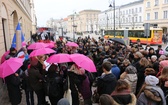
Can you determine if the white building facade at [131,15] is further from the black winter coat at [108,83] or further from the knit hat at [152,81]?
the knit hat at [152,81]

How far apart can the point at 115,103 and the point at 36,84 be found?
287cm

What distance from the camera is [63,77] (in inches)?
204

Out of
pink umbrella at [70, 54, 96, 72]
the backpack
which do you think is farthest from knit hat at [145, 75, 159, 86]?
the backpack

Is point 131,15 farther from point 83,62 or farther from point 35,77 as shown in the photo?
point 35,77

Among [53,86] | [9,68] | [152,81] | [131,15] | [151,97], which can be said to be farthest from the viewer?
[131,15]

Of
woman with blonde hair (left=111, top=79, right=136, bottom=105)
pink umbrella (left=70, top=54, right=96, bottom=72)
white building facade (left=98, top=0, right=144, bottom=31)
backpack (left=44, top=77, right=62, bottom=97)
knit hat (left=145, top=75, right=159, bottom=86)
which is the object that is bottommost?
backpack (left=44, top=77, right=62, bottom=97)

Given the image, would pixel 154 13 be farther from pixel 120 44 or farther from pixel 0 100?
pixel 0 100

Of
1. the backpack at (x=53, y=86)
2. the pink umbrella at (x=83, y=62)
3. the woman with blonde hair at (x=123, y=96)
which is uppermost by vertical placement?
the pink umbrella at (x=83, y=62)

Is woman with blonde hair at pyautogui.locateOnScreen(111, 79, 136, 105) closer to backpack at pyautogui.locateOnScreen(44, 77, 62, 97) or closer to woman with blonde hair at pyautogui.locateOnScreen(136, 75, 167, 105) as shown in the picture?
woman with blonde hair at pyautogui.locateOnScreen(136, 75, 167, 105)

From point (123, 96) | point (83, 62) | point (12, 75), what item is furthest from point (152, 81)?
point (12, 75)

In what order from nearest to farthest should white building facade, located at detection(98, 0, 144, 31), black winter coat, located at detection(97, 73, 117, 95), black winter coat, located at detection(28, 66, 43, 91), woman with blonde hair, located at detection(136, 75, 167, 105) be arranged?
1. woman with blonde hair, located at detection(136, 75, 167, 105)
2. black winter coat, located at detection(97, 73, 117, 95)
3. black winter coat, located at detection(28, 66, 43, 91)
4. white building facade, located at detection(98, 0, 144, 31)

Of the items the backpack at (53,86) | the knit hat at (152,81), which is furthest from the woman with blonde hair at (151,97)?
the backpack at (53,86)

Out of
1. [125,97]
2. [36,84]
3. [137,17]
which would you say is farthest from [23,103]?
[137,17]

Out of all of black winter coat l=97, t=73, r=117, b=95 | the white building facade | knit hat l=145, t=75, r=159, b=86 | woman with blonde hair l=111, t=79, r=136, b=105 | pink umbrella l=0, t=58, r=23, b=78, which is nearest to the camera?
woman with blonde hair l=111, t=79, r=136, b=105
